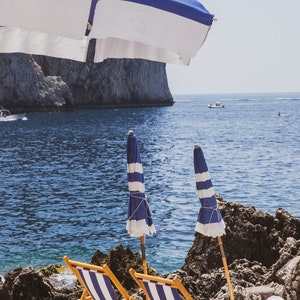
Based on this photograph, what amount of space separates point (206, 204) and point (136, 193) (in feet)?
2.65

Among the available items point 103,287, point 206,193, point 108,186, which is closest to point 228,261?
point 206,193

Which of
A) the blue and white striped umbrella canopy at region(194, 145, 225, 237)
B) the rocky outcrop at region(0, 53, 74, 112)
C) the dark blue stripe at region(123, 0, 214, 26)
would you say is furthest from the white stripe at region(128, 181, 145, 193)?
the rocky outcrop at region(0, 53, 74, 112)

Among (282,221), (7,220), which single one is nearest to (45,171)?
(7,220)

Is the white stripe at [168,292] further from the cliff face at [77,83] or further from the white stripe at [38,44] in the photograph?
the cliff face at [77,83]

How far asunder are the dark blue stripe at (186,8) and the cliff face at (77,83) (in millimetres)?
96183

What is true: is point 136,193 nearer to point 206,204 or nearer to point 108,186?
point 206,204

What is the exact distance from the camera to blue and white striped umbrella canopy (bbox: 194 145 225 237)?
6.84m

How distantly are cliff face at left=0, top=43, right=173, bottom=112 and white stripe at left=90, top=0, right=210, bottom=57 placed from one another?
9620 cm

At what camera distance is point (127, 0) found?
5289mm

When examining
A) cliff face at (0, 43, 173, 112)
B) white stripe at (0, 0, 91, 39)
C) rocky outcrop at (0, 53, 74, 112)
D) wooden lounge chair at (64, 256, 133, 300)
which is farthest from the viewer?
cliff face at (0, 43, 173, 112)

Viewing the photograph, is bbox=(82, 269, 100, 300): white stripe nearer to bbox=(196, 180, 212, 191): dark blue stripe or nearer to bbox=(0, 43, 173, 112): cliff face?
bbox=(196, 180, 212, 191): dark blue stripe

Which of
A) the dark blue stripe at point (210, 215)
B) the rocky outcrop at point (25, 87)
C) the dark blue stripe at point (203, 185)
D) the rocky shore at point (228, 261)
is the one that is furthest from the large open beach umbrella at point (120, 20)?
the rocky outcrop at point (25, 87)

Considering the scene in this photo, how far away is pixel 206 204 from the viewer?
277 inches

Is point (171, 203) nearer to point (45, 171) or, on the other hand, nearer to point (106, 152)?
point (45, 171)
